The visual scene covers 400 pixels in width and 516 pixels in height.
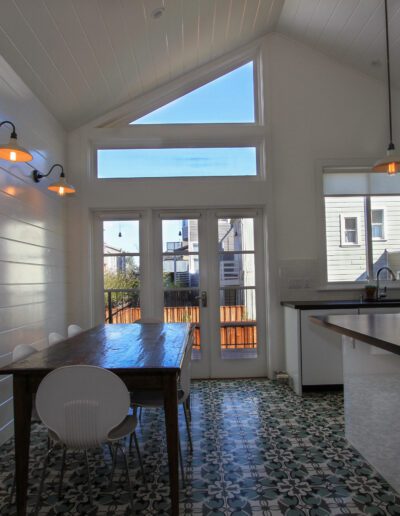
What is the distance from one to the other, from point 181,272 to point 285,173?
172 cm

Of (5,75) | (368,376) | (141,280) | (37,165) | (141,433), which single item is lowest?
(141,433)

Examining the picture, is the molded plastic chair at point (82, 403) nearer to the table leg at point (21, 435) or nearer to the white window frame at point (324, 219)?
the table leg at point (21, 435)

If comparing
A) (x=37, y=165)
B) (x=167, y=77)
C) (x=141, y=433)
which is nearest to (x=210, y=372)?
(x=141, y=433)

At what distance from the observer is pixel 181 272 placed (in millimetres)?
4543

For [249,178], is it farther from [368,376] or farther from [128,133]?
[368,376]

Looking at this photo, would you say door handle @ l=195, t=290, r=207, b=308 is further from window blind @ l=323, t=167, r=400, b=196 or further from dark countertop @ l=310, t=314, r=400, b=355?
dark countertop @ l=310, t=314, r=400, b=355

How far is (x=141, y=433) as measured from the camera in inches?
118

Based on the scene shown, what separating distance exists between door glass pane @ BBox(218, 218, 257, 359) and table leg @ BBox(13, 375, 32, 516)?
286cm

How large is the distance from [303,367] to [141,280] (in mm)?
2064

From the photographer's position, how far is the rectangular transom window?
448 cm

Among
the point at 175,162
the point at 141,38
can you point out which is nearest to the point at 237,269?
the point at 175,162

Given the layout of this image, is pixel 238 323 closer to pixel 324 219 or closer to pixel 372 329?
pixel 324 219

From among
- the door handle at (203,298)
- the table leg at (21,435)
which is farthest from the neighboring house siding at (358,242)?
the table leg at (21,435)

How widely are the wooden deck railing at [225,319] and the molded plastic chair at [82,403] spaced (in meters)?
2.74
